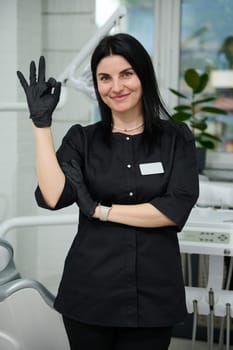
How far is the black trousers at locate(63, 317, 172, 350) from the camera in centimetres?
141

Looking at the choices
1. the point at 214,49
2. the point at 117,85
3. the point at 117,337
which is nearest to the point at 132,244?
the point at 117,337

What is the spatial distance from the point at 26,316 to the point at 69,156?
0.76 m

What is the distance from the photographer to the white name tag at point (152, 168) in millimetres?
1391

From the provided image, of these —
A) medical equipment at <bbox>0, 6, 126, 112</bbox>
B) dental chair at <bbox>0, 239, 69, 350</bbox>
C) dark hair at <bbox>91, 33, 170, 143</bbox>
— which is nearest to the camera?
dark hair at <bbox>91, 33, 170, 143</bbox>

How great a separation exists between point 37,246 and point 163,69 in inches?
56.1

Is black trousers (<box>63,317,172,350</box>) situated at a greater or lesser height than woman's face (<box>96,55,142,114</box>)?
lesser

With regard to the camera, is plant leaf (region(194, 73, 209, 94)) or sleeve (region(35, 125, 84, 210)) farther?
plant leaf (region(194, 73, 209, 94))

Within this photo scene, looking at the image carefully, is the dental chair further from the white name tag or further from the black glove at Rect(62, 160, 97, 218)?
the white name tag

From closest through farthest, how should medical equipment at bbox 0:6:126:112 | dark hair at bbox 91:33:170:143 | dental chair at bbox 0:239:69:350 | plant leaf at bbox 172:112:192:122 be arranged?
1. dark hair at bbox 91:33:170:143
2. dental chair at bbox 0:239:69:350
3. medical equipment at bbox 0:6:126:112
4. plant leaf at bbox 172:112:192:122

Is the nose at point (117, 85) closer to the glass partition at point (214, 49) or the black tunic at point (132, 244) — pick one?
the black tunic at point (132, 244)

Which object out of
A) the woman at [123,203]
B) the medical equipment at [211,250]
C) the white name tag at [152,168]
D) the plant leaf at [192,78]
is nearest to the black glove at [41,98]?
the woman at [123,203]

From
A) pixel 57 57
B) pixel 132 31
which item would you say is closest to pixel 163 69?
pixel 132 31

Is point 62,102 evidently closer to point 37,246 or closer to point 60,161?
point 60,161

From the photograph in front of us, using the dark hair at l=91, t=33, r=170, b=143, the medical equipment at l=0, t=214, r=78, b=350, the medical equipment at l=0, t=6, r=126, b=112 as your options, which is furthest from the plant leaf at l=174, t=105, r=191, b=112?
the dark hair at l=91, t=33, r=170, b=143
